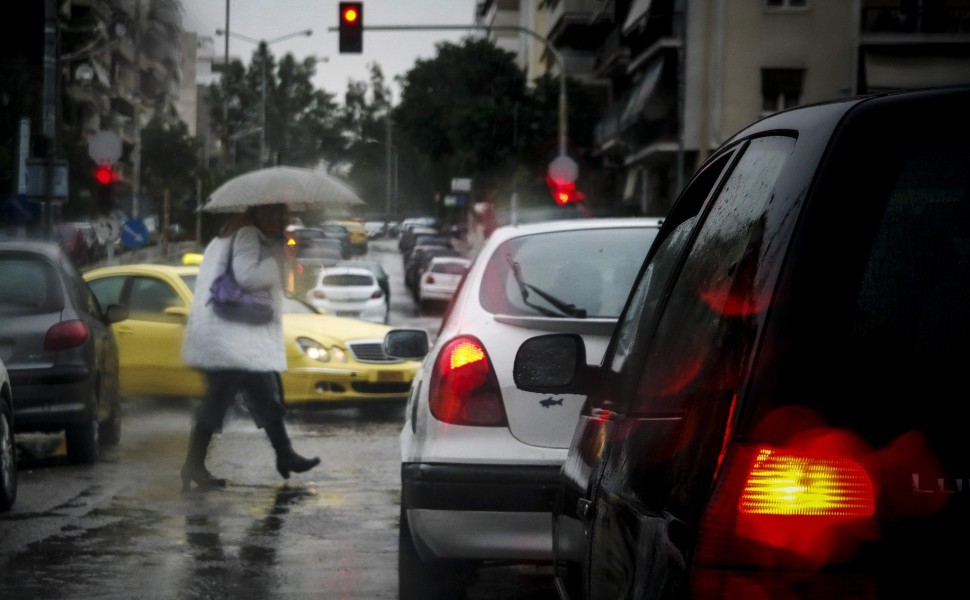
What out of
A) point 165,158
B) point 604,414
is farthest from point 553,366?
point 165,158

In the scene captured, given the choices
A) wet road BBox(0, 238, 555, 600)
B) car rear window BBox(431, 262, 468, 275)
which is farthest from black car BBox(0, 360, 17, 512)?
car rear window BBox(431, 262, 468, 275)

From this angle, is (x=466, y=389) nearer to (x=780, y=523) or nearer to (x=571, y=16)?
(x=780, y=523)

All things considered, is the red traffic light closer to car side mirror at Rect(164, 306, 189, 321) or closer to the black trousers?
car side mirror at Rect(164, 306, 189, 321)

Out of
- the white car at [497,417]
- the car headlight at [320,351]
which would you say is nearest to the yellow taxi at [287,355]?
the car headlight at [320,351]

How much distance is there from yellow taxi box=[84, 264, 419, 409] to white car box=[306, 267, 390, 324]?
18.1m

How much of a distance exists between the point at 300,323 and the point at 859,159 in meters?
13.5

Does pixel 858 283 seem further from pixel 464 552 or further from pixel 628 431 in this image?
pixel 464 552

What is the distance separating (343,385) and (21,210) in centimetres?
1278

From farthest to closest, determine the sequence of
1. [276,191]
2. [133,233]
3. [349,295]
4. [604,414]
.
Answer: [349,295] < [133,233] < [276,191] < [604,414]

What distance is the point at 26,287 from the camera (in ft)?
36.1

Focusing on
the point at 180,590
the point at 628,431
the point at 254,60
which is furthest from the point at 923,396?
the point at 254,60

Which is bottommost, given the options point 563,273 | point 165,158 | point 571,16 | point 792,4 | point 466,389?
point 466,389

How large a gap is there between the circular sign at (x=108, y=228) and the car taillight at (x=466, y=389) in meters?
21.6

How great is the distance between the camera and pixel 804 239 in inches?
88.9
